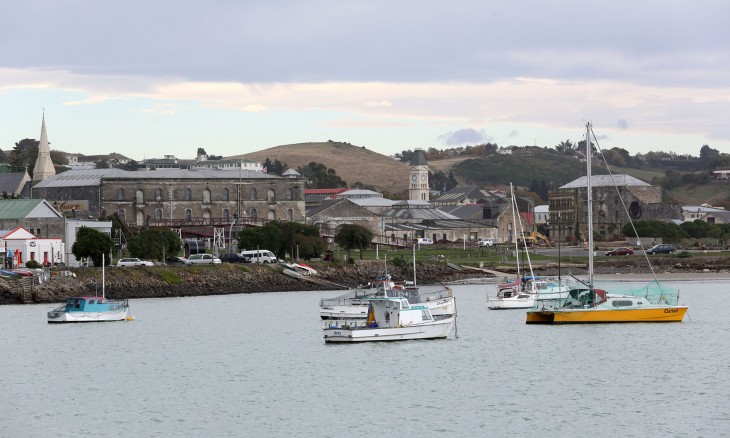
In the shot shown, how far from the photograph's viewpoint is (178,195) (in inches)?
5482

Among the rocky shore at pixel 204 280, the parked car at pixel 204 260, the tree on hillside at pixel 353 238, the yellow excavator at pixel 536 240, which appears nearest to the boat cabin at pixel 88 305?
the rocky shore at pixel 204 280

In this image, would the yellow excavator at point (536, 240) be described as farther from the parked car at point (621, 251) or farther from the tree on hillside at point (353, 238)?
the tree on hillside at point (353, 238)

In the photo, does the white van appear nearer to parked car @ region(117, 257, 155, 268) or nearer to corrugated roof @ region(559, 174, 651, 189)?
parked car @ region(117, 257, 155, 268)

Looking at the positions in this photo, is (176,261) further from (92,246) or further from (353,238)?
(353,238)

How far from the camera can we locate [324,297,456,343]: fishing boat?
5353cm

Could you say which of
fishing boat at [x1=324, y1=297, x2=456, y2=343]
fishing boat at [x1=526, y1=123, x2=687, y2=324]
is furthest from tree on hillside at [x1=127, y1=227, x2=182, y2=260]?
fishing boat at [x1=324, y1=297, x2=456, y2=343]

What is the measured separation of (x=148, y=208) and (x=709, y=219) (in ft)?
272

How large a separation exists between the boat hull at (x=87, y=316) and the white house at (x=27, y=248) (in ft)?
76.4

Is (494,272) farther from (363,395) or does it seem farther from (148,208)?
(363,395)

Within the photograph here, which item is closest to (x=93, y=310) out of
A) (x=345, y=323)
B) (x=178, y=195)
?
(x=345, y=323)

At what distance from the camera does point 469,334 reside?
60.5 metres

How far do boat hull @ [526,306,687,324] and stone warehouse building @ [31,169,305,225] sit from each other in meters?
77.0

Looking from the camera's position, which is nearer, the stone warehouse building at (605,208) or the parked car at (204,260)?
the parked car at (204,260)

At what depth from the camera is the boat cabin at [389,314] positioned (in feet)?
176
